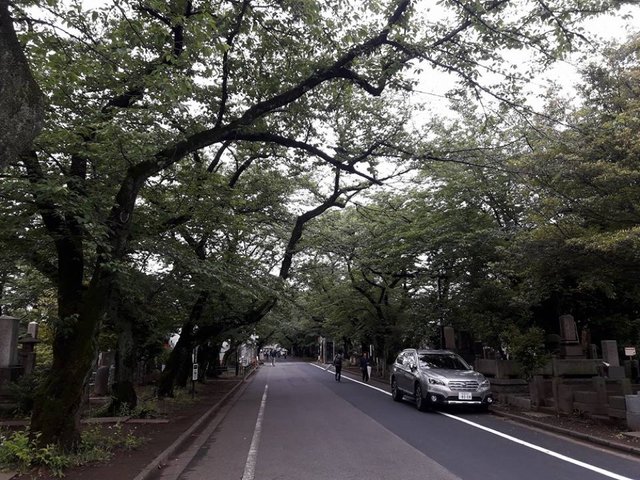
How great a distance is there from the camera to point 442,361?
15172mm

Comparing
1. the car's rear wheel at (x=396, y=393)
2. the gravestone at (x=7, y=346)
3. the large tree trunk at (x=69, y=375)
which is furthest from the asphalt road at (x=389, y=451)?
the gravestone at (x=7, y=346)

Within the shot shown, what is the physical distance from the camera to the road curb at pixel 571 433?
840 centimetres

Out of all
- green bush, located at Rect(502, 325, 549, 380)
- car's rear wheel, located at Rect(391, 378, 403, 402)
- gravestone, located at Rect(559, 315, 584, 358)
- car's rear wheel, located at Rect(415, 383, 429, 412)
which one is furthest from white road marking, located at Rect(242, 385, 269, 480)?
gravestone, located at Rect(559, 315, 584, 358)

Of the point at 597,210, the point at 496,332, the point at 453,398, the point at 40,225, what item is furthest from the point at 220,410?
the point at 597,210

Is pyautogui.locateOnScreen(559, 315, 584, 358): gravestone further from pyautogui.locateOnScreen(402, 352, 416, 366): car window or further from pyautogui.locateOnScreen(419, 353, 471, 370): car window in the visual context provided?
pyautogui.locateOnScreen(402, 352, 416, 366): car window

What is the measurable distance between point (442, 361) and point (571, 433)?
5326mm

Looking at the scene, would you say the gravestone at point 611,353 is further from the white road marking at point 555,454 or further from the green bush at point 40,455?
the green bush at point 40,455

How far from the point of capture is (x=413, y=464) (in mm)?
7531

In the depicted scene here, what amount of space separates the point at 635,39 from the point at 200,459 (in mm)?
12746

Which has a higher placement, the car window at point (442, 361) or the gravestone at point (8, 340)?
the gravestone at point (8, 340)

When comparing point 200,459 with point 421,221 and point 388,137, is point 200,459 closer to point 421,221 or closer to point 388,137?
point 388,137

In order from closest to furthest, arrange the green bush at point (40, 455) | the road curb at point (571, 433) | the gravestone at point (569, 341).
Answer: the green bush at point (40, 455) < the road curb at point (571, 433) < the gravestone at point (569, 341)

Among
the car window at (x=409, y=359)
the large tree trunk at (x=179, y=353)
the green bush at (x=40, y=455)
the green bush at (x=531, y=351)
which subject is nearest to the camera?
the green bush at (x=40, y=455)

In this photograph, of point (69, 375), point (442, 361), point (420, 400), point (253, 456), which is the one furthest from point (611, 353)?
point (69, 375)
